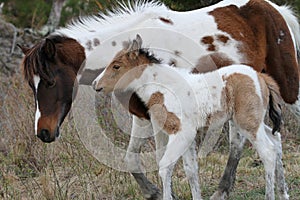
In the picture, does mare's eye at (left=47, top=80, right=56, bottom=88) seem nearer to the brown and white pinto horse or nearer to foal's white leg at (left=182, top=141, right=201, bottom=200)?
the brown and white pinto horse

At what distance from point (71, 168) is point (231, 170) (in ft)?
4.95

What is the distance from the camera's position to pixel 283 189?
509cm

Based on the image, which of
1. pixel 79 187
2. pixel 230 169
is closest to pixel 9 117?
pixel 79 187

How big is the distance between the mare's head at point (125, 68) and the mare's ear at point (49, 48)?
1.71ft

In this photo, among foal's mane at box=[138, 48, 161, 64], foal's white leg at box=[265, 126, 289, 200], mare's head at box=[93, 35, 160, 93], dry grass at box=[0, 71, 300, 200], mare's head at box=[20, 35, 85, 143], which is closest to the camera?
mare's head at box=[93, 35, 160, 93]

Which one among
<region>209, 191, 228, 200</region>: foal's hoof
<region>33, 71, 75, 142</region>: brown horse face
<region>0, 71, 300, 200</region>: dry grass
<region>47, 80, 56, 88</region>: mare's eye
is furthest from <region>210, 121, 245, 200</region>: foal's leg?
<region>47, 80, 56, 88</region>: mare's eye

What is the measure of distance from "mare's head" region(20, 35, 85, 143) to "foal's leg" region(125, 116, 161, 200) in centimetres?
64

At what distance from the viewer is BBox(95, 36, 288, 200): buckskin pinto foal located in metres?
4.49

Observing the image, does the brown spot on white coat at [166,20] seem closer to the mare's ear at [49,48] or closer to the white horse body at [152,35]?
the white horse body at [152,35]

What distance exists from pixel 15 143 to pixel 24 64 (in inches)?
86.6

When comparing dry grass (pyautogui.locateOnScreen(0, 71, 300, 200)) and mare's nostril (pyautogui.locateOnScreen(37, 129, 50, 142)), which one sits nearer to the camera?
mare's nostril (pyautogui.locateOnScreen(37, 129, 50, 142))

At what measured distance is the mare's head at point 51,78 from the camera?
4809 mm

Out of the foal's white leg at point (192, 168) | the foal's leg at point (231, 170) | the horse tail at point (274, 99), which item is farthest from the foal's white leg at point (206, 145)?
the horse tail at point (274, 99)

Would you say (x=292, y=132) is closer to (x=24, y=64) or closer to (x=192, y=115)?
(x=192, y=115)
